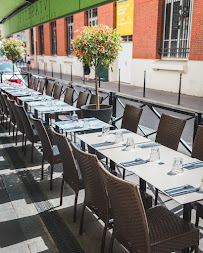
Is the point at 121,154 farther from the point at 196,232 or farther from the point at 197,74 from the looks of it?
the point at 197,74

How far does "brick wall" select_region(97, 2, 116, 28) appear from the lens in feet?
56.7

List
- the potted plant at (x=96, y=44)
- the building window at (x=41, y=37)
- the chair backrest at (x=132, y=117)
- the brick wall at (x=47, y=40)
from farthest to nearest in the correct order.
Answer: the building window at (x=41, y=37), the brick wall at (x=47, y=40), the potted plant at (x=96, y=44), the chair backrest at (x=132, y=117)

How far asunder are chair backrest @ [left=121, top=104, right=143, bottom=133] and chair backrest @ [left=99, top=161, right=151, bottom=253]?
2.83 meters

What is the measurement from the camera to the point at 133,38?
52.1ft

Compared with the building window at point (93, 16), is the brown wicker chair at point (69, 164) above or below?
below

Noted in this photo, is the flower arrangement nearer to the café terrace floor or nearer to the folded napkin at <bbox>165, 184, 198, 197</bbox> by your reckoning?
the café terrace floor

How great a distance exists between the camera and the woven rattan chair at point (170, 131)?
4.24 m

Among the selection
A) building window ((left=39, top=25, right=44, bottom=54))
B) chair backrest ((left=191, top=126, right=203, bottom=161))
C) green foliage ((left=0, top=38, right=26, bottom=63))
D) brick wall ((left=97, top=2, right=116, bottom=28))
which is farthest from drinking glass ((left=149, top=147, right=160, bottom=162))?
building window ((left=39, top=25, right=44, bottom=54))

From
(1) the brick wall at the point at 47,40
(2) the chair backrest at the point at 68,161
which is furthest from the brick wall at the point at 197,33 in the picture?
(1) the brick wall at the point at 47,40

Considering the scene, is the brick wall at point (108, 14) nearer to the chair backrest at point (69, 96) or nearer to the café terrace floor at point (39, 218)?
the chair backrest at point (69, 96)

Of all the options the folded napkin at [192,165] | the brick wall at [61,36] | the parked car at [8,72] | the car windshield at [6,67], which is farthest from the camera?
the brick wall at [61,36]

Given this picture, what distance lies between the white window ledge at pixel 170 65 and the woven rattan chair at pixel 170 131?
8.78 meters

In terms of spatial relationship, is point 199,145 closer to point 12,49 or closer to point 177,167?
point 177,167

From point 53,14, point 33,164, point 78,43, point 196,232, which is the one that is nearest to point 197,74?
point 53,14
